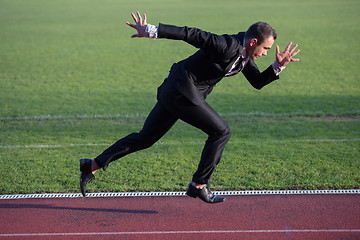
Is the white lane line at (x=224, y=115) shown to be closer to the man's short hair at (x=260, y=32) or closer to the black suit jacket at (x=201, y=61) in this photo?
the black suit jacket at (x=201, y=61)

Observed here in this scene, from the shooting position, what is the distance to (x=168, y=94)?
5.09 metres

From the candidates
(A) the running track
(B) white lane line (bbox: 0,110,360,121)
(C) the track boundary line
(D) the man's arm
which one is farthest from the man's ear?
(B) white lane line (bbox: 0,110,360,121)

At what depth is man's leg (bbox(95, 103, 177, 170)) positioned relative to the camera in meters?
5.30

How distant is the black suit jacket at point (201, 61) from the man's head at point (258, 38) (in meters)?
0.09

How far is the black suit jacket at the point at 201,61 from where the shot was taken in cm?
464

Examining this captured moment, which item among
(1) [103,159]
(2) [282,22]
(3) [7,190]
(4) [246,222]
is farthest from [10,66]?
(2) [282,22]

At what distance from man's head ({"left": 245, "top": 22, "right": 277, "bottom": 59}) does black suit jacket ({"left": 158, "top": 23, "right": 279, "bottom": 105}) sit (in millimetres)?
93

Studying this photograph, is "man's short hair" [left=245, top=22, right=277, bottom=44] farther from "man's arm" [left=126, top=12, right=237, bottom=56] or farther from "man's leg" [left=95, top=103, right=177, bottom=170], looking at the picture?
"man's leg" [left=95, top=103, right=177, bottom=170]

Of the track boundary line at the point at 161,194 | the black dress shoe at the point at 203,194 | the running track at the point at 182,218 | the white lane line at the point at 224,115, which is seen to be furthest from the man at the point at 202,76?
the white lane line at the point at 224,115

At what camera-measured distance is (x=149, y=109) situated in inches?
442

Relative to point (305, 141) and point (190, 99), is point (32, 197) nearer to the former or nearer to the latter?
point (190, 99)

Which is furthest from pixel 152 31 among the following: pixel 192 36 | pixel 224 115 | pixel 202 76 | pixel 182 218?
pixel 224 115

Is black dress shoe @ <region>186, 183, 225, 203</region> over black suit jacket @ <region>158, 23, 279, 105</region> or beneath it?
beneath

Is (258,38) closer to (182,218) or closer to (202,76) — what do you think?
(202,76)
